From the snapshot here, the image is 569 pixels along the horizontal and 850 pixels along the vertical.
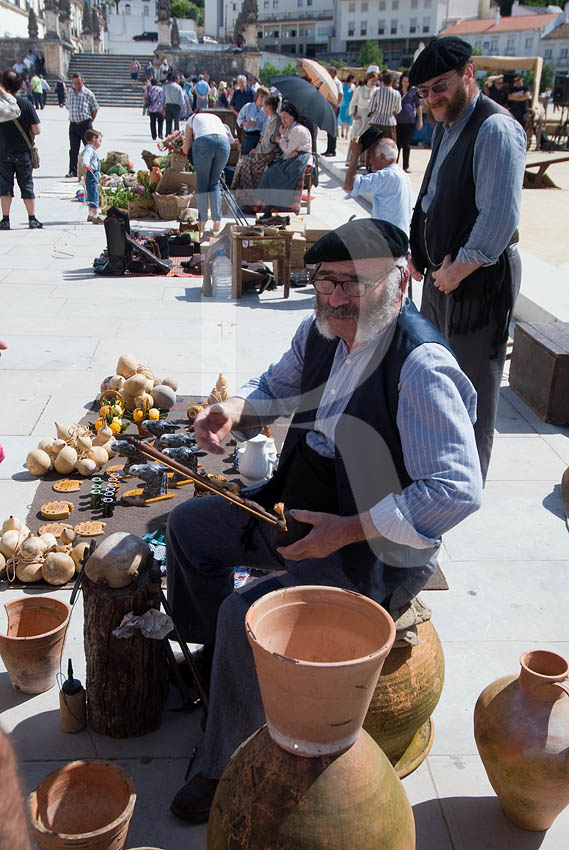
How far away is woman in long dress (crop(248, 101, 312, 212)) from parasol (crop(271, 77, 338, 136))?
68cm

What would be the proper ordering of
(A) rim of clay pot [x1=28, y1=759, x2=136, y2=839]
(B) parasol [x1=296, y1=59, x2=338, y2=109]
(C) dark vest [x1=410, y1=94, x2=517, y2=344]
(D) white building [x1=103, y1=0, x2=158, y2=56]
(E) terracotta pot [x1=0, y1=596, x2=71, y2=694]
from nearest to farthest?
1. (A) rim of clay pot [x1=28, y1=759, x2=136, y2=839]
2. (E) terracotta pot [x1=0, y1=596, x2=71, y2=694]
3. (C) dark vest [x1=410, y1=94, x2=517, y2=344]
4. (B) parasol [x1=296, y1=59, x2=338, y2=109]
5. (D) white building [x1=103, y1=0, x2=158, y2=56]

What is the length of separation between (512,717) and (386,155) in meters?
5.03

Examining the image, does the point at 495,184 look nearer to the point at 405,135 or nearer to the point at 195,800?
the point at 195,800

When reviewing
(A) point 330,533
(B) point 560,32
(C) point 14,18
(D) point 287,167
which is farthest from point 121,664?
(B) point 560,32

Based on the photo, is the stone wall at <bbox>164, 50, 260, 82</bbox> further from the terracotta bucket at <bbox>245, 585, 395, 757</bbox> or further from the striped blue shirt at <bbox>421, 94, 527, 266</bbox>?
the terracotta bucket at <bbox>245, 585, 395, 757</bbox>

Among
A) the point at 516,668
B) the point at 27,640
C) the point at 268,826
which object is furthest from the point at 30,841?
the point at 516,668

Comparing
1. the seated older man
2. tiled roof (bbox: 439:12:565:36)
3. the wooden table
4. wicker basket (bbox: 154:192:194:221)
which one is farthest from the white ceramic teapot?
tiled roof (bbox: 439:12:565:36)

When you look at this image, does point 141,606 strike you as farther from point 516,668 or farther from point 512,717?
point 516,668

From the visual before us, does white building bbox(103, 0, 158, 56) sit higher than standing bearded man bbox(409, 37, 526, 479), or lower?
higher

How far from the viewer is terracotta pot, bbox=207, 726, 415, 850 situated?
5.75 feet

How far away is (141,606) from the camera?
8.69 feet

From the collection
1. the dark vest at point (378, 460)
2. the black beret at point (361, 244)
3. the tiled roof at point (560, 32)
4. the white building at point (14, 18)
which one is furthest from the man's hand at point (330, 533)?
the tiled roof at point (560, 32)

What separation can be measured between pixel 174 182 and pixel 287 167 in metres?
2.26

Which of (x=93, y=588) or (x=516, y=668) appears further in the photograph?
(x=516, y=668)
